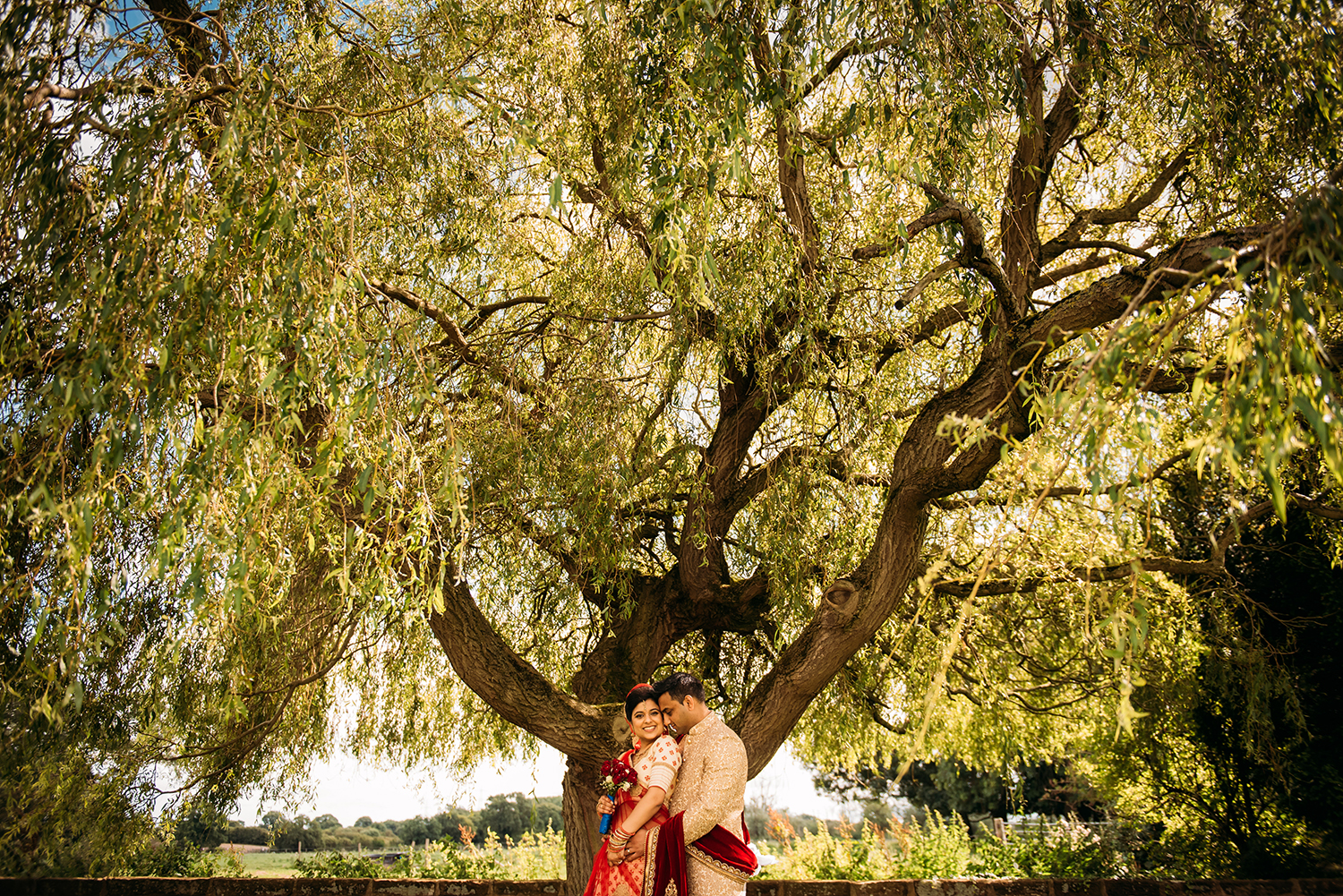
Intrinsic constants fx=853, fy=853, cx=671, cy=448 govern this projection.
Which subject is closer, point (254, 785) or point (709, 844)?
point (709, 844)

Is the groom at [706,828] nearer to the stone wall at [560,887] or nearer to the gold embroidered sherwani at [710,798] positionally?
the gold embroidered sherwani at [710,798]

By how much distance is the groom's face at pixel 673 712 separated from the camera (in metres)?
3.43

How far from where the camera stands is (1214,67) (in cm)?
365

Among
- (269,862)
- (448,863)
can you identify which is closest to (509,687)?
(448,863)

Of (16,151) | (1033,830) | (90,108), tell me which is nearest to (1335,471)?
(90,108)

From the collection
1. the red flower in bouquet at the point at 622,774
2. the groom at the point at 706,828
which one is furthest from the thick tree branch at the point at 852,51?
the red flower in bouquet at the point at 622,774

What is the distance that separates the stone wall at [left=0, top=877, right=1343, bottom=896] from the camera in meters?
6.16

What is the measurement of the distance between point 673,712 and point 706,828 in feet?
1.49

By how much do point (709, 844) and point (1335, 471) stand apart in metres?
2.46

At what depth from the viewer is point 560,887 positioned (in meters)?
6.62

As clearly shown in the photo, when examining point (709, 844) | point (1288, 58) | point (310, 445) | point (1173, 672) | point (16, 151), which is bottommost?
point (709, 844)

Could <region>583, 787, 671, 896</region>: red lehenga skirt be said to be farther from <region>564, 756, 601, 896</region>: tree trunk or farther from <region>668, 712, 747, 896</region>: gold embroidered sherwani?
<region>564, 756, 601, 896</region>: tree trunk

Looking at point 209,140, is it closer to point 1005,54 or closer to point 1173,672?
point 1005,54

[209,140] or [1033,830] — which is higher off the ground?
[209,140]
